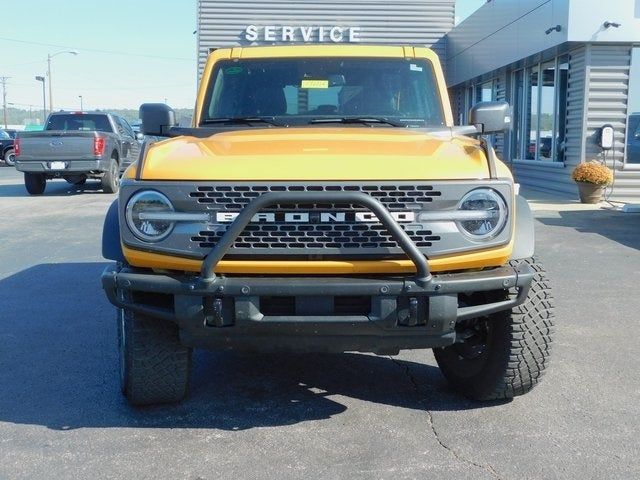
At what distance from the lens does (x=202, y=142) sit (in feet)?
13.3

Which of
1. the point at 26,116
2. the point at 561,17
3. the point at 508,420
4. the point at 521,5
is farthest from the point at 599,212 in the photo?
the point at 26,116

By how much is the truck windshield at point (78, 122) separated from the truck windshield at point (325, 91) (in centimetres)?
1413

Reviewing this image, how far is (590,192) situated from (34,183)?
11961 mm

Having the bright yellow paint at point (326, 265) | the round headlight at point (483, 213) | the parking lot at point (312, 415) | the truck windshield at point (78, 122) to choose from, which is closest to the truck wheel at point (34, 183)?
the truck windshield at point (78, 122)

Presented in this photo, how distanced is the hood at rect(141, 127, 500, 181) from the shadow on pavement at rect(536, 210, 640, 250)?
6622 mm

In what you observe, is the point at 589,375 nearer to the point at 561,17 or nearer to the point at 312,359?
the point at 312,359

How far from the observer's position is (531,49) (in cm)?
1584

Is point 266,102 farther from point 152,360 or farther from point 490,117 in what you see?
point 152,360

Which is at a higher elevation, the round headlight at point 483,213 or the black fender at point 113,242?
the round headlight at point 483,213

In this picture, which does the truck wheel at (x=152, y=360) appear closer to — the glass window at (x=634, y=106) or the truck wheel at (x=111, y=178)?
the glass window at (x=634, y=106)

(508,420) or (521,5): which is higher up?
(521,5)

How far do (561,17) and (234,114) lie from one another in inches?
433

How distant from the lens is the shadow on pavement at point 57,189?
17.8 metres

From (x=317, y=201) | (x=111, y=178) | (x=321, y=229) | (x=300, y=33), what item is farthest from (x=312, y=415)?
(x=300, y=33)
